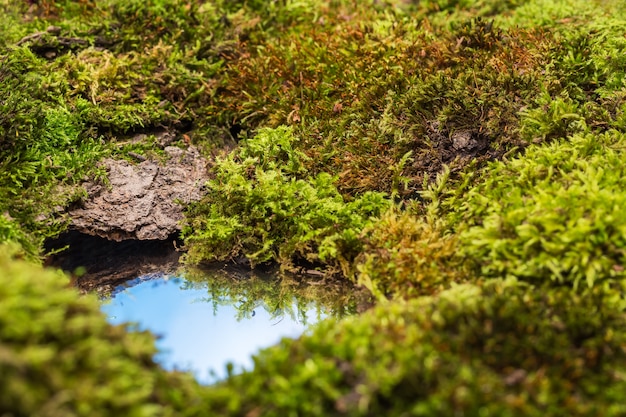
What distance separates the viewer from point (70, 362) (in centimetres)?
195

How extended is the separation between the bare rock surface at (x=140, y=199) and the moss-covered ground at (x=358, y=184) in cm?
12

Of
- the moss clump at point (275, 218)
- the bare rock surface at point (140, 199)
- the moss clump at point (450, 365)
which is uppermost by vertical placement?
the bare rock surface at point (140, 199)

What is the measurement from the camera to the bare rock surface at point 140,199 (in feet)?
11.9

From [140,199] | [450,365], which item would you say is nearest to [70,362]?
[450,365]

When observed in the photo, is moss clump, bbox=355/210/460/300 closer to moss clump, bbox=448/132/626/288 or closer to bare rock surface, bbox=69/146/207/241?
moss clump, bbox=448/132/626/288

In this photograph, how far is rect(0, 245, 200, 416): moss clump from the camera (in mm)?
1851

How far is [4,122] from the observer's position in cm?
356

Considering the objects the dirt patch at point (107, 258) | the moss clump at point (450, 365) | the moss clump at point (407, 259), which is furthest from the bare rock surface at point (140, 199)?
the moss clump at point (450, 365)

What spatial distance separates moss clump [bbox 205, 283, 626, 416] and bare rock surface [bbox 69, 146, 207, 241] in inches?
67.0

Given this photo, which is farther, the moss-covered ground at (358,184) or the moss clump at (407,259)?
the moss clump at (407,259)

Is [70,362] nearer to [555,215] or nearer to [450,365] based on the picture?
[450,365]

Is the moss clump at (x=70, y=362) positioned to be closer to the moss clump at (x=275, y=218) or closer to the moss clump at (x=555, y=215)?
the moss clump at (x=275, y=218)

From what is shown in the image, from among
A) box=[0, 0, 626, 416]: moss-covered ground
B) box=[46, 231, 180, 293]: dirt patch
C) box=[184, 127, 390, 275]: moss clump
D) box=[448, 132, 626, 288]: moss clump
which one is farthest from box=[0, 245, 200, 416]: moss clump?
box=[448, 132, 626, 288]: moss clump

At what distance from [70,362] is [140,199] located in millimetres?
1925
